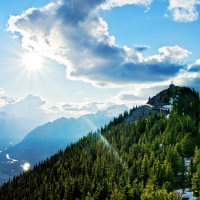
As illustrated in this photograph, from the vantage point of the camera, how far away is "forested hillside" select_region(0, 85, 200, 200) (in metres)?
108

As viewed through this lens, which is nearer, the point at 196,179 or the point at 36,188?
the point at 196,179

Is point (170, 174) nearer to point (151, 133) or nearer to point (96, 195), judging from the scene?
point (96, 195)

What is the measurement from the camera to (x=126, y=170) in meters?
133

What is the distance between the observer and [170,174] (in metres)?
110

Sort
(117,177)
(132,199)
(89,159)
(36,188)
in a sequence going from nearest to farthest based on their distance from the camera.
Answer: (132,199), (117,177), (36,188), (89,159)

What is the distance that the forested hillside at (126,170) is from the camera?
107688 mm

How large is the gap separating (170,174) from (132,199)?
690 inches

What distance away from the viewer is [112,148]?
177750 millimetres

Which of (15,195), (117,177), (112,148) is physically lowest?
(15,195)

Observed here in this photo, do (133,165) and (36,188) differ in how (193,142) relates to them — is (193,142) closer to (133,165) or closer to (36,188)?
(133,165)

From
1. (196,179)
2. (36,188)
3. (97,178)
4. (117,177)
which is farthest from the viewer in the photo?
(36,188)

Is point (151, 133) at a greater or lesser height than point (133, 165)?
greater

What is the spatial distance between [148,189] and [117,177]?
3149cm

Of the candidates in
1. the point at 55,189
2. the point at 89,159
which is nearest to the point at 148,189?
the point at 55,189
